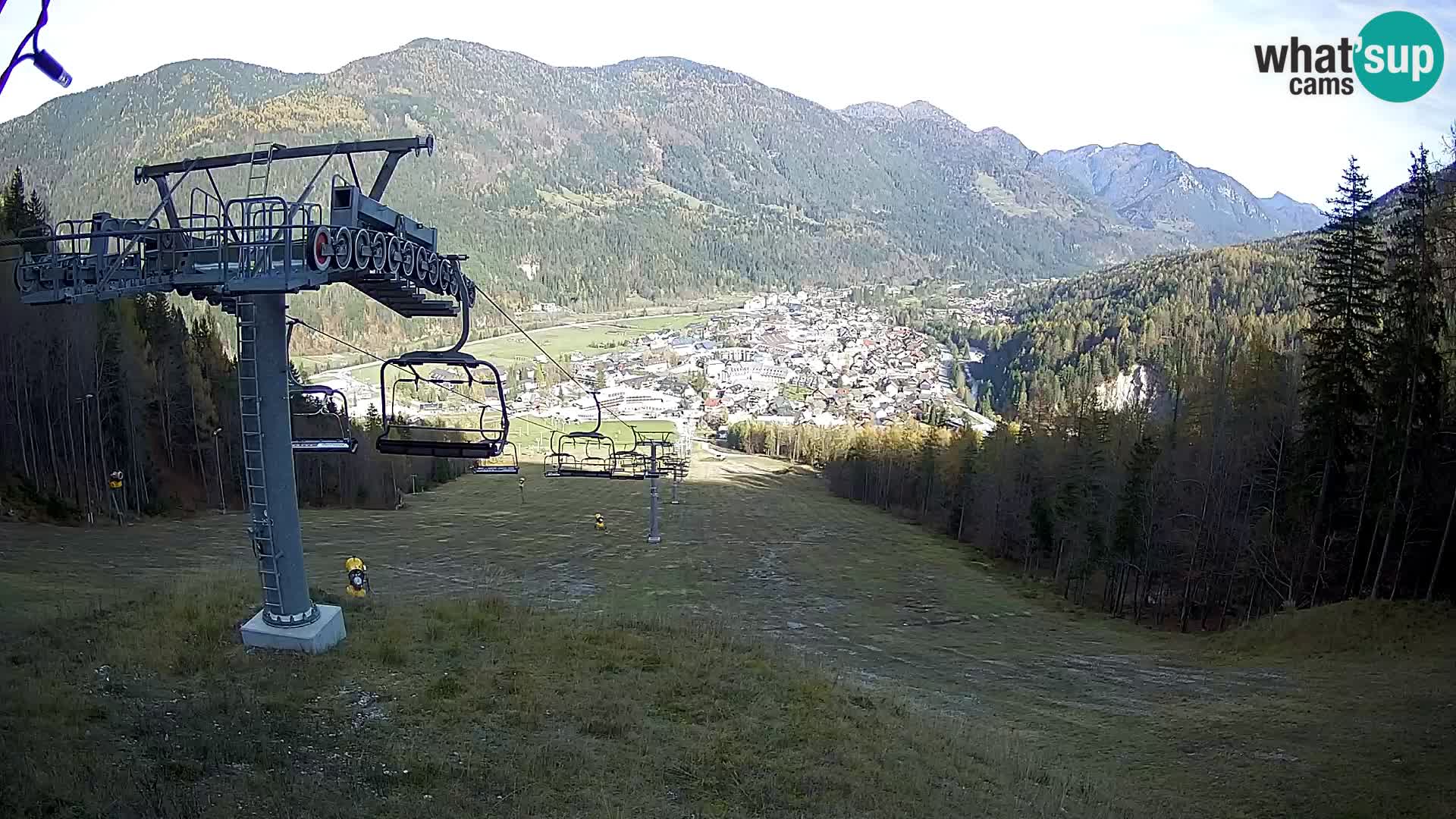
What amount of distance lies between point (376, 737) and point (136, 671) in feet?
11.5

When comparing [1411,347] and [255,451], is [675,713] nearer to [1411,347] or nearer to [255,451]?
[255,451]

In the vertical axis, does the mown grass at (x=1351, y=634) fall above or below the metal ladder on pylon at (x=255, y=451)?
below

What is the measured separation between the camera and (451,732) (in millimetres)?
9703

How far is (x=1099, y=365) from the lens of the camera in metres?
104

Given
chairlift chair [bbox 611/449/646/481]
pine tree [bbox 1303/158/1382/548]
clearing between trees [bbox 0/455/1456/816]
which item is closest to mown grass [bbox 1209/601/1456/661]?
clearing between trees [bbox 0/455/1456/816]

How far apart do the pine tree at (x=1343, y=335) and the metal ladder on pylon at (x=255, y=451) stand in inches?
1107

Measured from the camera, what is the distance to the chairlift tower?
9828 mm

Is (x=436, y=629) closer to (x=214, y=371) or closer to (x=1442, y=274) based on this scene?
(x=1442, y=274)

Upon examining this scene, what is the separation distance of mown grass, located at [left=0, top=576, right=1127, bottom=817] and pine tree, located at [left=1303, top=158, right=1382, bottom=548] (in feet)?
65.1

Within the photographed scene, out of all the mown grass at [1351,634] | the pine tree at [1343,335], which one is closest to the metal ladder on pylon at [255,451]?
the mown grass at [1351,634]

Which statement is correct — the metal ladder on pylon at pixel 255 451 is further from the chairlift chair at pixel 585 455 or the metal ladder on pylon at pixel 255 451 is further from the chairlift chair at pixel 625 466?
the chairlift chair at pixel 625 466

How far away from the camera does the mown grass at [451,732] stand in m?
7.74

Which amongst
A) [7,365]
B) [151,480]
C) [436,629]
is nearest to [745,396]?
[151,480]

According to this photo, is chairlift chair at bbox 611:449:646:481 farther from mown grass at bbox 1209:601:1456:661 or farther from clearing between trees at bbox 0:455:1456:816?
mown grass at bbox 1209:601:1456:661
